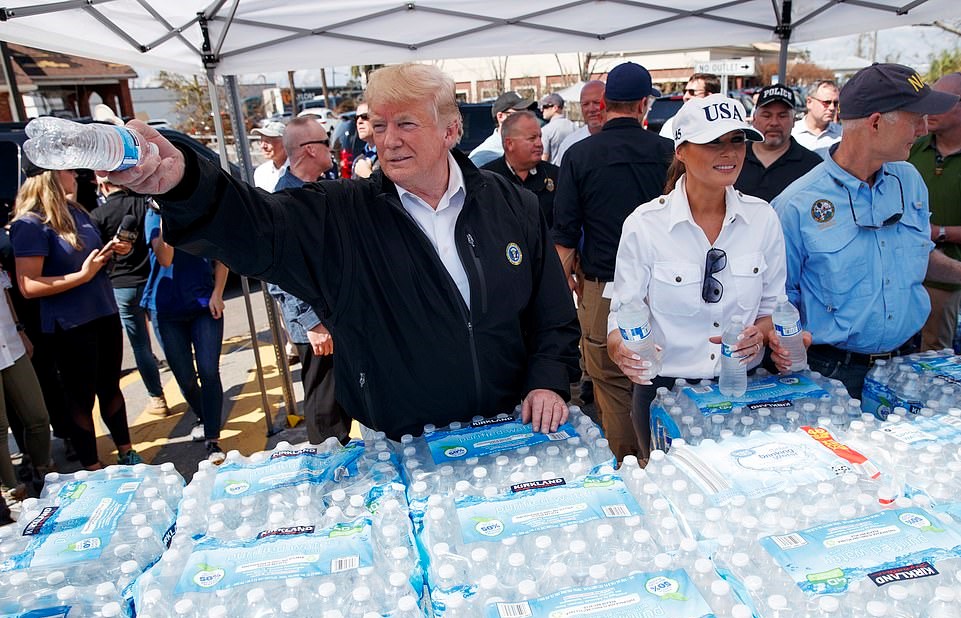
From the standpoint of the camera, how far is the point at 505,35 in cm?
476

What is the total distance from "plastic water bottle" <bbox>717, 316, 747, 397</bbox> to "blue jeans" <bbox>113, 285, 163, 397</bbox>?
4008 mm

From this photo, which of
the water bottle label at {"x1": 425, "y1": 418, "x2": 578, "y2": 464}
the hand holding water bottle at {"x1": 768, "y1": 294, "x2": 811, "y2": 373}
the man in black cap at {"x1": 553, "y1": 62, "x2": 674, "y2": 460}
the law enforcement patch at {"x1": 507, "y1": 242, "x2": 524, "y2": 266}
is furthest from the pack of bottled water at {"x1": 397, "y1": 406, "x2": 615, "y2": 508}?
the man in black cap at {"x1": 553, "y1": 62, "x2": 674, "y2": 460}

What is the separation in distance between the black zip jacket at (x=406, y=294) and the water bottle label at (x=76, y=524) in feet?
2.35

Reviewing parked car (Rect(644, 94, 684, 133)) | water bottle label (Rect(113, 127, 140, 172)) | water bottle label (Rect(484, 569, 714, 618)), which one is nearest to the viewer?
water bottle label (Rect(484, 569, 714, 618))

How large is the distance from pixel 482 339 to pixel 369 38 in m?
3.19

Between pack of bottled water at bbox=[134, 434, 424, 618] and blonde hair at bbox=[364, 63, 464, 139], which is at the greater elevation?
blonde hair at bbox=[364, 63, 464, 139]

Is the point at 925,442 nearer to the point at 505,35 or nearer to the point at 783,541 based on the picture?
the point at 783,541

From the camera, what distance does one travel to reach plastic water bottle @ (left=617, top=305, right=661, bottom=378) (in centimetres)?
230

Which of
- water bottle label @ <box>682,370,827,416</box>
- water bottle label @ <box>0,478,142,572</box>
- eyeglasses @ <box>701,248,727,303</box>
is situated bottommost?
water bottle label @ <box>682,370,827,416</box>

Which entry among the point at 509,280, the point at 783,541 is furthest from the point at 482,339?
the point at 783,541

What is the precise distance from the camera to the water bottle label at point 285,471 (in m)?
1.82

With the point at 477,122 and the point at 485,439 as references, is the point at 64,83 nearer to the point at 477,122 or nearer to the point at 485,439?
the point at 477,122

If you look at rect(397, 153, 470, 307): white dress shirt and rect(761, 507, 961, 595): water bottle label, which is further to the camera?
rect(397, 153, 470, 307): white dress shirt

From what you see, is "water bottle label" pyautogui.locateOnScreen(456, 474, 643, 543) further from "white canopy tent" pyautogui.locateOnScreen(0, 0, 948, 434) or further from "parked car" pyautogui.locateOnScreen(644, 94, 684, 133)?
"parked car" pyautogui.locateOnScreen(644, 94, 684, 133)
